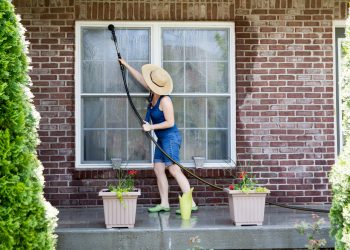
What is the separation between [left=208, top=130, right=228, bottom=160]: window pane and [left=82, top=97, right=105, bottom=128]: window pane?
56.9 inches

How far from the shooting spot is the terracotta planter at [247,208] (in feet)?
20.4

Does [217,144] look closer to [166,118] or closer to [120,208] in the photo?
[166,118]

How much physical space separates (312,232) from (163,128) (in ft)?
7.01

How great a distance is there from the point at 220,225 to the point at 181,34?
2.74 metres

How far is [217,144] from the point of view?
7816 mm

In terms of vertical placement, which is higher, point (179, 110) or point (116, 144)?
point (179, 110)

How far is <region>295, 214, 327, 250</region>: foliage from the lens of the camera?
5492 millimetres

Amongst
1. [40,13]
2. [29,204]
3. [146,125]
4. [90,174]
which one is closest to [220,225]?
[146,125]

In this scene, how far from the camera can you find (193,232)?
235 inches

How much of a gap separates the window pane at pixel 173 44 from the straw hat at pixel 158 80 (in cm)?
58

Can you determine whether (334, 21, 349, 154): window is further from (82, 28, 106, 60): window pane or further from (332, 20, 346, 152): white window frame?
(82, 28, 106, 60): window pane

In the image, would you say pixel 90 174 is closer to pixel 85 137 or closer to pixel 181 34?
pixel 85 137

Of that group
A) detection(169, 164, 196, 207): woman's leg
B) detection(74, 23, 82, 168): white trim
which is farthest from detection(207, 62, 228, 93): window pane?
detection(74, 23, 82, 168): white trim

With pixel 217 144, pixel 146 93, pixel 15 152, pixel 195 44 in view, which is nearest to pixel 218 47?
pixel 195 44
